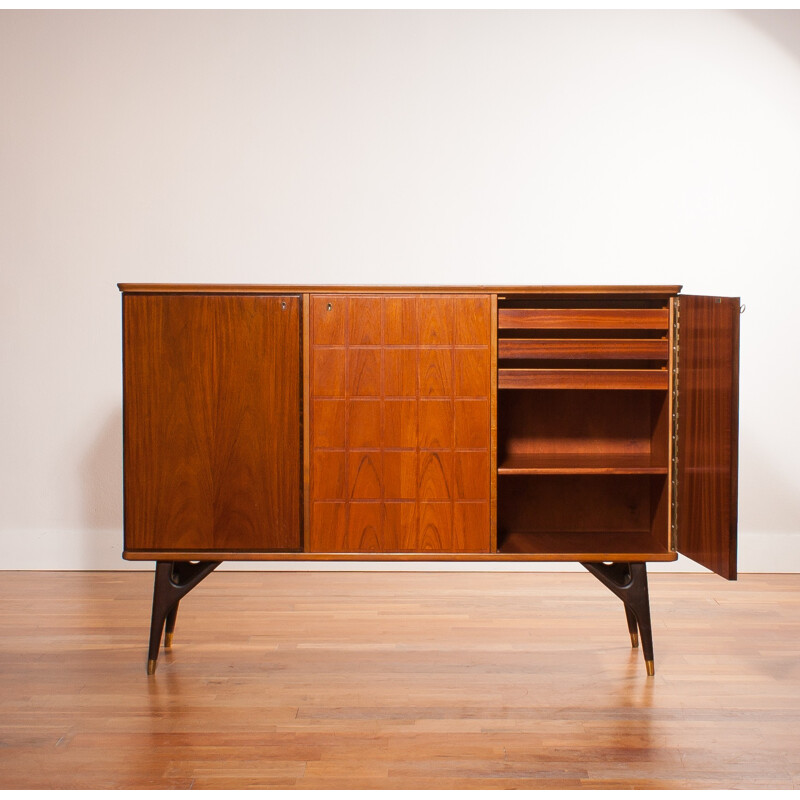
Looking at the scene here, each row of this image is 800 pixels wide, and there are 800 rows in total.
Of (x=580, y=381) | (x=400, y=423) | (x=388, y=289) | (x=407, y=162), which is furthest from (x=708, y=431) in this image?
(x=407, y=162)

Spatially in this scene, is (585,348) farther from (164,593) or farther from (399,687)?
(164,593)

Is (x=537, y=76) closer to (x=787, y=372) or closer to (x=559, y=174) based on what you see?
(x=559, y=174)

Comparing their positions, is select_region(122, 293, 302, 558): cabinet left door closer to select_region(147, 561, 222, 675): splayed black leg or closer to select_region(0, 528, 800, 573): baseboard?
select_region(147, 561, 222, 675): splayed black leg

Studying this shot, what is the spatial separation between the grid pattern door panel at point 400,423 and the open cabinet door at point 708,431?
59 centimetres

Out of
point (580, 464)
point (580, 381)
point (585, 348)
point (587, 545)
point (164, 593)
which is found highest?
point (585, 348)

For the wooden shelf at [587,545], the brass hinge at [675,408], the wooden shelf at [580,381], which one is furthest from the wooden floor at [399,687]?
the wooden shelf at [580,381]

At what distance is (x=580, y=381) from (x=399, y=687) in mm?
1078

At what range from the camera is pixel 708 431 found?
2590 mm

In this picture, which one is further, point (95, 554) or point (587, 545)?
point (95, 554)

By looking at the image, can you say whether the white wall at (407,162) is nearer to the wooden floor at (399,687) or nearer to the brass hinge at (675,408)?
the wooden floor at (399,687)

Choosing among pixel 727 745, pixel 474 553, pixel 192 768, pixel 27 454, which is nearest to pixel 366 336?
pixel 474 553

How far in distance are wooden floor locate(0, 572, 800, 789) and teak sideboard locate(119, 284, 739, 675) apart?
0.83 ft

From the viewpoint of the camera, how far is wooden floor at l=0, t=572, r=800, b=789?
85.7 inches

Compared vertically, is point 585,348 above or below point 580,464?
above
